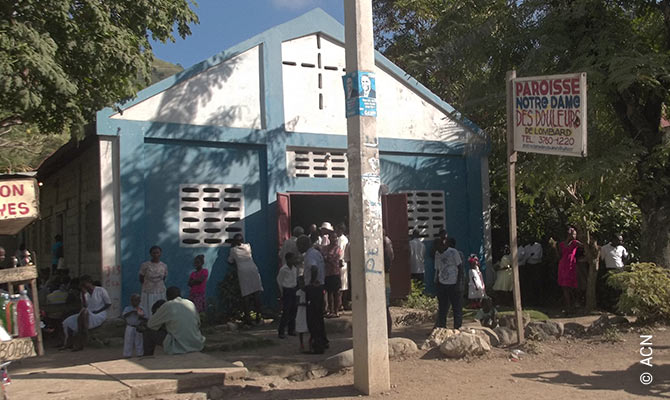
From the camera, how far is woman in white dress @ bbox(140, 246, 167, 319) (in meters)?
9.74

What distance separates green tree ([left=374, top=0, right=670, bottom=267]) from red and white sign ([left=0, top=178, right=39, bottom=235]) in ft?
22.9

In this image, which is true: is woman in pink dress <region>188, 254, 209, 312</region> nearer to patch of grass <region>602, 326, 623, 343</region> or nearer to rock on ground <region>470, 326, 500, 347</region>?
rock on ground <region>470, 326, 500, 347</region>

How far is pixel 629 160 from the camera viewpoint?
912 cm

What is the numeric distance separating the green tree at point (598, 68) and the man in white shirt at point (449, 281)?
2.10 meters

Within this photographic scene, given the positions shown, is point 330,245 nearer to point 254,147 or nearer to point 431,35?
point 254,147

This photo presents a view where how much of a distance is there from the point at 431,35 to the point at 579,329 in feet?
19.1

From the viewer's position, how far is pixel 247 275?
10742 millimetres

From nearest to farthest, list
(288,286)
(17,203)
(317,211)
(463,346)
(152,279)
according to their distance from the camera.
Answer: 1. (17,203)
2. (463,346)
3. (288,286)
4. (152,279)
5. (317,211)

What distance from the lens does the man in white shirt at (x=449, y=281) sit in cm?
893

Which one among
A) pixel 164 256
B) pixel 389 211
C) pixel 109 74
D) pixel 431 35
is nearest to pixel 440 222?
pixel 389 211

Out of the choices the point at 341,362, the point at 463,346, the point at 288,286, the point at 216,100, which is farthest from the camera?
the point at 216,100

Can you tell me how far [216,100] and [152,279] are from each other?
3472 mm

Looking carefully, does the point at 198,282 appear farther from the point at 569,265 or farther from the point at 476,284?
the point at 569,265

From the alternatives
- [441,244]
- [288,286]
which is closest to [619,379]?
[441,244]
